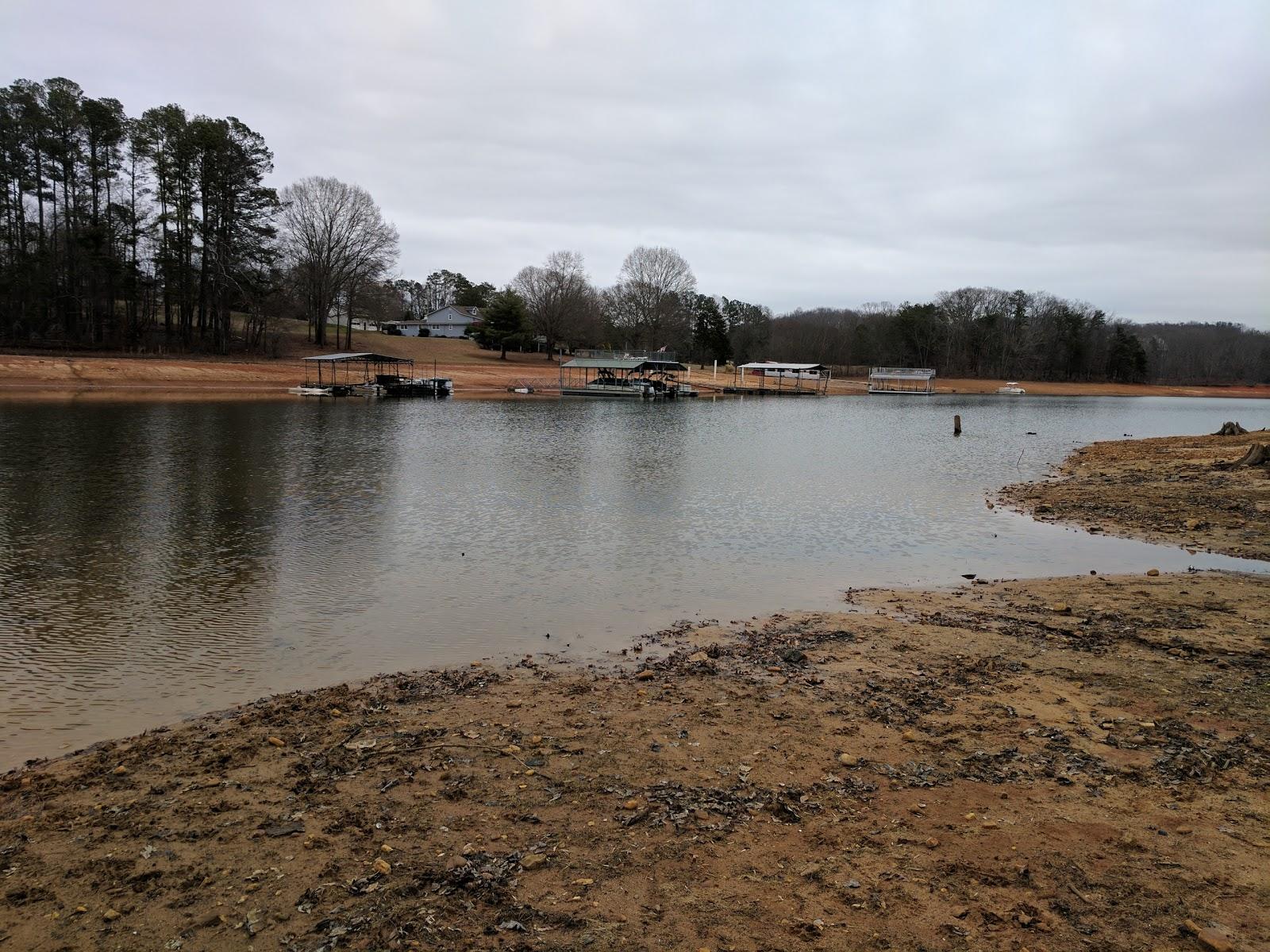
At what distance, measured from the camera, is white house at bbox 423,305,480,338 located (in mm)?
118000

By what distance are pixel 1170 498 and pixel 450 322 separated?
111m

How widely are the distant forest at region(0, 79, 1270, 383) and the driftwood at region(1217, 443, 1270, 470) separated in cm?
6433

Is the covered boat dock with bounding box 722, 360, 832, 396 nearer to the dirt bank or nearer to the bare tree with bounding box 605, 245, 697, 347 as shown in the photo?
the bare tree with bounding box 605, 245, 697, 347

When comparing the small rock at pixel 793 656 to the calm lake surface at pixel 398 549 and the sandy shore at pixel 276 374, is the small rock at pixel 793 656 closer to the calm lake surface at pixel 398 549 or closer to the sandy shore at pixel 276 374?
the calm lake surface at pixel 398 549

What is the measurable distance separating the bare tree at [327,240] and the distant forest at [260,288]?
15cm

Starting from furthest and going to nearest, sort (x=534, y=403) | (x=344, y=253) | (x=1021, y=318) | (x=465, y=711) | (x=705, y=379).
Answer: (x=1021, y=318), (x=705, y=379), (x=344, y=253), (x=534, y=403), (x=465, y=711)

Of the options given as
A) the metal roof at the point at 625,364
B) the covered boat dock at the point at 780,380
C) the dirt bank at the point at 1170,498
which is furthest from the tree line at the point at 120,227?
the dirt bank at the point at 1170,498

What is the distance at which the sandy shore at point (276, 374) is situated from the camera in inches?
1827

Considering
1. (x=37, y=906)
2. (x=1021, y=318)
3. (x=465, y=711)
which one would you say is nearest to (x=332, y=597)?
(x=465, y=711)

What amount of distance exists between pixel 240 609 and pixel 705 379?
8512 centimetres

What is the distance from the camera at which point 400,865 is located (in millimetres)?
4164

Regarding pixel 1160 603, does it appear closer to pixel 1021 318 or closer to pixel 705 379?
pixel 705 379

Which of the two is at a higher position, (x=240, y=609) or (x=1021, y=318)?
(x=1021, y=318)

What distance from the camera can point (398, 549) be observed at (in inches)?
513
